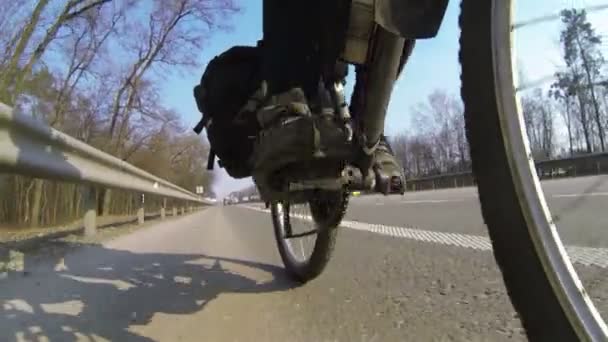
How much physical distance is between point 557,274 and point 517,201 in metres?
0.16

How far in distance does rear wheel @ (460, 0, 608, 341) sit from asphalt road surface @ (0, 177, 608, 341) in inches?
3.8

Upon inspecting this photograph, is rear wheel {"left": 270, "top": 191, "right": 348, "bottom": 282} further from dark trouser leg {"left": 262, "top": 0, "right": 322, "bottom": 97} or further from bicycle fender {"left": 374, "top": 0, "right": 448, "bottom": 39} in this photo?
bicycle fender {"left": 374, "top": 0, "right": 448, "bottom": 39}

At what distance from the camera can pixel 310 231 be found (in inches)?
96.9

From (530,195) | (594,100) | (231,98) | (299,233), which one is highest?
(231,98)

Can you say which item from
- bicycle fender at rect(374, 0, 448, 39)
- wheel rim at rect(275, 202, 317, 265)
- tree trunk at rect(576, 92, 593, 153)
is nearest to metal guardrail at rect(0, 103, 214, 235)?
wheel rim at rect(275, 202, 317, 265)

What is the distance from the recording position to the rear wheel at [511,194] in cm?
93

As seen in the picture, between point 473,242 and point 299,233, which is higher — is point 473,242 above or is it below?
below

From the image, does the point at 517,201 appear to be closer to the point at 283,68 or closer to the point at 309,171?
the point at 309,171

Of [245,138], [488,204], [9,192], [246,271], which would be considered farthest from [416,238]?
[9,192]

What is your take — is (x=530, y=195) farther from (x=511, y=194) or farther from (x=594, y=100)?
(x=594, y=100)

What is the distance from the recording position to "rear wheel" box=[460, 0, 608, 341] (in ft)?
3.04

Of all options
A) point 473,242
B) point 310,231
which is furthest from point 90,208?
point 473,242

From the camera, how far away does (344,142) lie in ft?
5.93

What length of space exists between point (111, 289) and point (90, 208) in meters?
2.65
